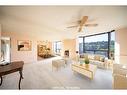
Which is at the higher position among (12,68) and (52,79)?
(12,68)

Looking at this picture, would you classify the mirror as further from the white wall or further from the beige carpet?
the white wall

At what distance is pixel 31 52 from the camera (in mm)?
2596

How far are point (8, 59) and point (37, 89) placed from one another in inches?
34.9

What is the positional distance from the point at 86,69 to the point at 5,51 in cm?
181

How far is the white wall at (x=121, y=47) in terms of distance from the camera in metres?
2.28

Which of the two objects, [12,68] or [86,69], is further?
[86,69]

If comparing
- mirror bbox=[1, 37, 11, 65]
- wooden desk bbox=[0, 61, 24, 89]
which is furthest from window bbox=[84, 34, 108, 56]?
mirror bbox=[1, 37, 11, 65]

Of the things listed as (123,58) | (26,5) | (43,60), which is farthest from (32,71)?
(123,58)

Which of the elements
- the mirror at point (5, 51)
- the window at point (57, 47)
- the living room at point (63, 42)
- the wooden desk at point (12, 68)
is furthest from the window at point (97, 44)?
the mirror at point (5, 51)

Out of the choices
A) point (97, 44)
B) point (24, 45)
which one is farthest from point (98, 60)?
point (24, 45)

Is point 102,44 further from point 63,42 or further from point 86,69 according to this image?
point 63,42

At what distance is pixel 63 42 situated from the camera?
261cm

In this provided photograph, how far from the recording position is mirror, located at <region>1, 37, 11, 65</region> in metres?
2.35

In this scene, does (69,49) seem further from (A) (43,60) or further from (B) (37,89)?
(B) (37,89)
